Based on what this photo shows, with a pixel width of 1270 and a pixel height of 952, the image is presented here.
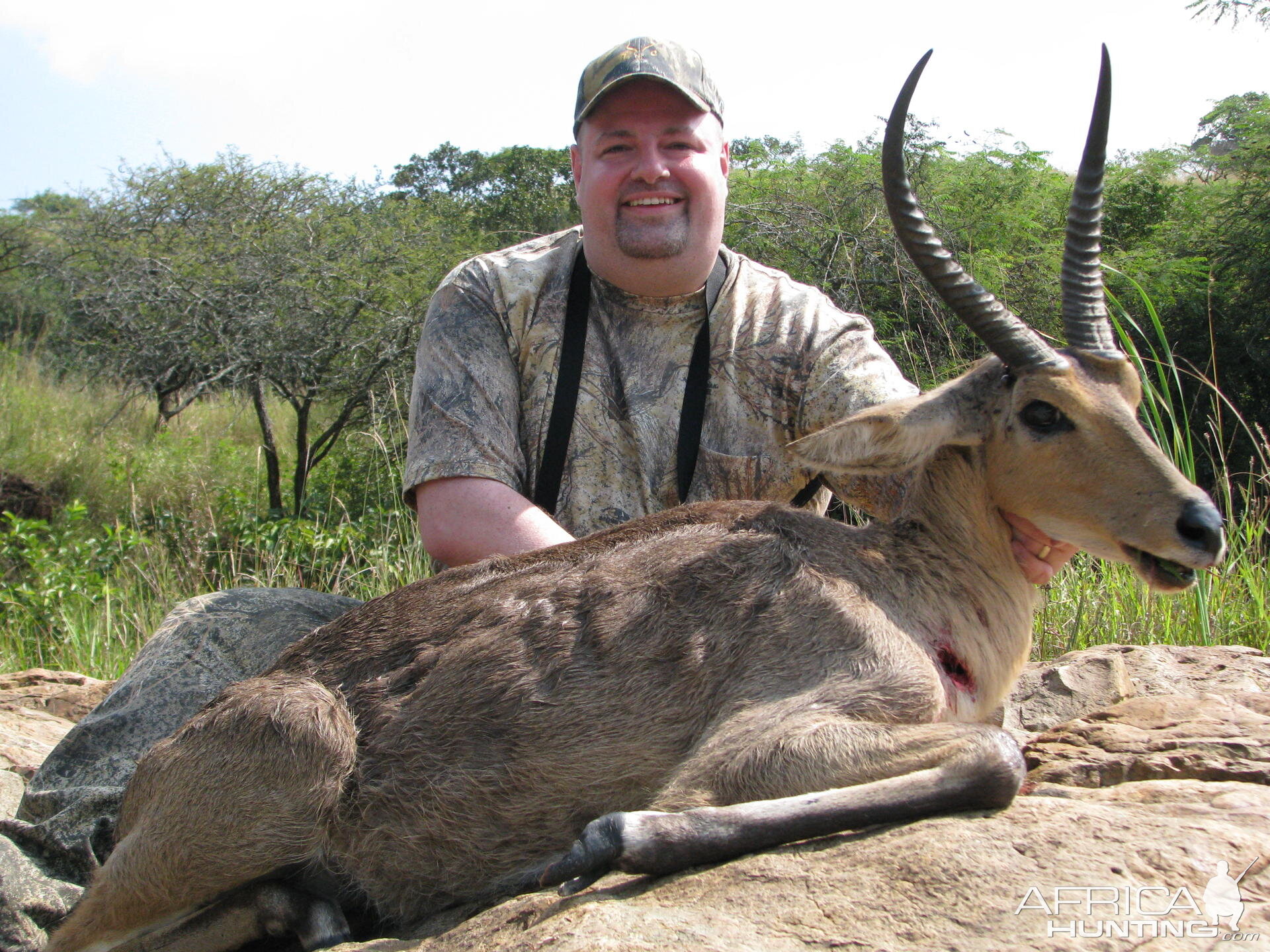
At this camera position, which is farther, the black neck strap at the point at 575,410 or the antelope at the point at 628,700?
the black neck strap at the point at 575,410

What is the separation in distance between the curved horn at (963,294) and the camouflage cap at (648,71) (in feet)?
5.80

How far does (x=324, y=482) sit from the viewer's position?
15000 millimetres

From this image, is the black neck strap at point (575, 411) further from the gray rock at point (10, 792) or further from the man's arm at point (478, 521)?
the gray rock at point (10, 792)

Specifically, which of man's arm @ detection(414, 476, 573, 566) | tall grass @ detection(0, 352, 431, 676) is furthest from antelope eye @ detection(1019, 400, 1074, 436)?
tall grass @ detection(0, 352, 431, 676)

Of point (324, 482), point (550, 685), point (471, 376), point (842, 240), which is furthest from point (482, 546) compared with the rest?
point (324, 482)

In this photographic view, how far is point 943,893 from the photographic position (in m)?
2.80

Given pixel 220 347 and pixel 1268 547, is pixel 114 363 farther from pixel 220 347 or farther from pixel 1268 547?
pixel 1268 547

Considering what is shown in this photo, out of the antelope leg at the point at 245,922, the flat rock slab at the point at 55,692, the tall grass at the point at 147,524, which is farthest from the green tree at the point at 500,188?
the antelope leg at the point at 245,922

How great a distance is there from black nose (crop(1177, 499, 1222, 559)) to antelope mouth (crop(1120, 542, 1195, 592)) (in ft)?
0.33

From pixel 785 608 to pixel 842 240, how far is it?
303 inches

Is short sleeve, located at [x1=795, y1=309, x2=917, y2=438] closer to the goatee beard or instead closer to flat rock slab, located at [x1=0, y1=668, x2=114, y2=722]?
the goatee beard

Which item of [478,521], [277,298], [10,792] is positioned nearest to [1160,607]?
[478,521]

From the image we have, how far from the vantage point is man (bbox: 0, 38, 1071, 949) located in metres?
5.31

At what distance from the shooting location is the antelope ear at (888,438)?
412cm
